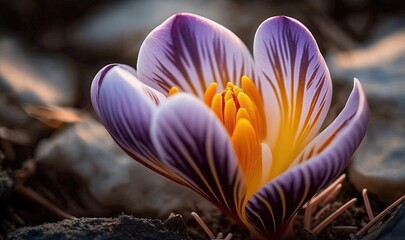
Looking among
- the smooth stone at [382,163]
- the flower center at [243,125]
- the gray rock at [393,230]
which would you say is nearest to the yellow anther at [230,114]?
the flower center at [243,125]

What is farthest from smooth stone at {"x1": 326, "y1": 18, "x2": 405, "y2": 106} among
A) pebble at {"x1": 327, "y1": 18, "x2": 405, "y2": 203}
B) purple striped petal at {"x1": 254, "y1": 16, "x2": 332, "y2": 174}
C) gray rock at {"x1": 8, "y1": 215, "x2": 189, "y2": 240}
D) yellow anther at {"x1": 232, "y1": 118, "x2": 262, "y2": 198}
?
gray rock at {"x1": 8, "y1": 215, "x2": 189, "y2": 240}

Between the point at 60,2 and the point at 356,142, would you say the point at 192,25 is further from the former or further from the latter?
the point at 60,2

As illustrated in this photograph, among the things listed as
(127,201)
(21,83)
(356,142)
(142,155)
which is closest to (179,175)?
(142,155)

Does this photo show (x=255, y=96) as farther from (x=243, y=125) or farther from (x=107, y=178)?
(x=107, y=178)

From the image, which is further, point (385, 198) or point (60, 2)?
point (60, 2)

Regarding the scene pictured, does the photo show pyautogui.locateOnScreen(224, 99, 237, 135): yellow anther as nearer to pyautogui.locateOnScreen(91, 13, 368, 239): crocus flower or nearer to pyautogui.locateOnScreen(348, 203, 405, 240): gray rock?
pyautogui.locateOnScreen(91, 13, 368, 239): crocus flower

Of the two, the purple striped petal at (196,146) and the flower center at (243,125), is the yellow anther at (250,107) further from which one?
the purple striped petal at (196,146)
